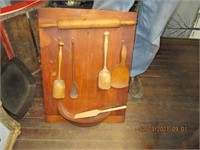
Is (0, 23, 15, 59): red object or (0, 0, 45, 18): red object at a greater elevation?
(0, 0, 45, 18): red object

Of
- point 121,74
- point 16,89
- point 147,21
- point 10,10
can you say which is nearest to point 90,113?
point 121,74

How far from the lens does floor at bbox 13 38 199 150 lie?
1.17m

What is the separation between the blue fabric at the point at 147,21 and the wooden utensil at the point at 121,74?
0.19 m

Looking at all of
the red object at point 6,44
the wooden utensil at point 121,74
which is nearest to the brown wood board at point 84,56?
the wooden utensil at point 121,74

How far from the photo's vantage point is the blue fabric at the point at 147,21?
41.7 inches

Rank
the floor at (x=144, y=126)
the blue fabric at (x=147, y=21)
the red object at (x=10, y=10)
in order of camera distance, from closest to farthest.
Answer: the blue fabric at (x=147, y=21) → the floor at (x=144, y=126) → the red object at (x=10, y=10)

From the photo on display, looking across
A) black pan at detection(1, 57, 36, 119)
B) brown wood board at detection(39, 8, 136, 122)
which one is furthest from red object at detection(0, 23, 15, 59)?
brown wood board at detection(39, 8, 136, 122)

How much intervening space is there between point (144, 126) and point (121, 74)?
351 millimetres

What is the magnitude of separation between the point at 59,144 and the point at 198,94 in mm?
919

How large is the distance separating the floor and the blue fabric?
0.24 meters

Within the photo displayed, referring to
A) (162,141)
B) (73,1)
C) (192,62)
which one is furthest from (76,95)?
(192,62)

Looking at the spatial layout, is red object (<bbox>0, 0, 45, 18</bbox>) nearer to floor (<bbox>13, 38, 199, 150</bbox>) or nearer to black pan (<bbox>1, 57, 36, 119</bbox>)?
black pan (<bbox>1, 57, 36, 119</bbox>)

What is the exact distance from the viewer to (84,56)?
106 cm

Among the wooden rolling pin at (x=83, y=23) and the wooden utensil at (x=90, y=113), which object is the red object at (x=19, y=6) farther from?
the wooden utensil at (x=90, y=113)
